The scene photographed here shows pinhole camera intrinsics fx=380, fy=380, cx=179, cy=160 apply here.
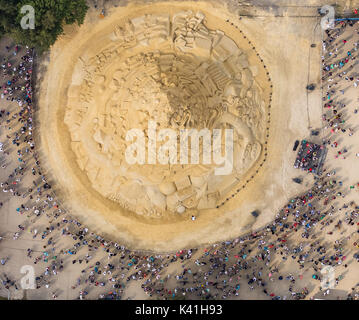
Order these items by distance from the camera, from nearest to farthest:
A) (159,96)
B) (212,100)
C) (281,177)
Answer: (159,96)
(212,100)
(281,177)

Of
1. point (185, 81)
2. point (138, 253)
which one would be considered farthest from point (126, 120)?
point (138, 253)

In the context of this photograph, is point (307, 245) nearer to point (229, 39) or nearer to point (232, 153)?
point (232, 153)

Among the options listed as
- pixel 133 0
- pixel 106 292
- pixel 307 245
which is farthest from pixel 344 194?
pixel 133 0

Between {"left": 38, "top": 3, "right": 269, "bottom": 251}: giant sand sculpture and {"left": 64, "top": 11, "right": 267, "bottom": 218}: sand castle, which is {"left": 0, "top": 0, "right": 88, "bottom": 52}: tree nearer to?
{"left": 38, "top": 3, "right": 269, "bottom": 251}: giant sand sculpture

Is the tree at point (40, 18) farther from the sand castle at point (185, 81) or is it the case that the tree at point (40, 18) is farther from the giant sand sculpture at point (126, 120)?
the sand castle at point (185, 81)

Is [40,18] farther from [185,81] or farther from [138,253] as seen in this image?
[138,253]

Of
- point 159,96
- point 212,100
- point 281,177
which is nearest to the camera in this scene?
point 159,96

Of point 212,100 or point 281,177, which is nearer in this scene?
point 212,100
